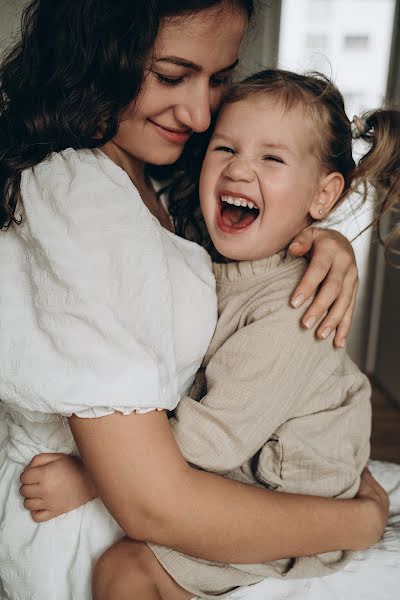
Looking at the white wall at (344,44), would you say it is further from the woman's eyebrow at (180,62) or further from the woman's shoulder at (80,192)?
the woman's shoulder at (80,192)

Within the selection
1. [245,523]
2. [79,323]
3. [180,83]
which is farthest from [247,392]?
[180,83]

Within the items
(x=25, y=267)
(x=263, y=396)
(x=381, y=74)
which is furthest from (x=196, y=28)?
(x=381, y=74)

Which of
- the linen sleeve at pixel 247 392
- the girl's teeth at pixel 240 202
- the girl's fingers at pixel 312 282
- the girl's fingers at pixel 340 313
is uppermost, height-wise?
the girl's teeth at pixel 240 202

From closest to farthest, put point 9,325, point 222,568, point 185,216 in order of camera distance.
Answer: point 9,325, point 222,568, point 185,216

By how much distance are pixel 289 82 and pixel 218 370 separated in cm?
58

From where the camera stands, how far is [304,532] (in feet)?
3.11

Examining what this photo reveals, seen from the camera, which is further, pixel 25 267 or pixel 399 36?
pixel 399 36

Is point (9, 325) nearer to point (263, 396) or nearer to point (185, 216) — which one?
point (263, 396)

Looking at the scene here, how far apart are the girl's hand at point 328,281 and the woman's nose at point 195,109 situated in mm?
278

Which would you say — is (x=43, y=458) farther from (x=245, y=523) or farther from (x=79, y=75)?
(x=79, y=75)

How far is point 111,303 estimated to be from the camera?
0.81 metres

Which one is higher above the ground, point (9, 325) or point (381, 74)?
point (381, 74)

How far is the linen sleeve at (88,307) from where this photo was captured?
791mm

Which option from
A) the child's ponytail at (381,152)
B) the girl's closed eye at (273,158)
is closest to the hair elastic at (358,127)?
the child's ponytail at (381,152)
